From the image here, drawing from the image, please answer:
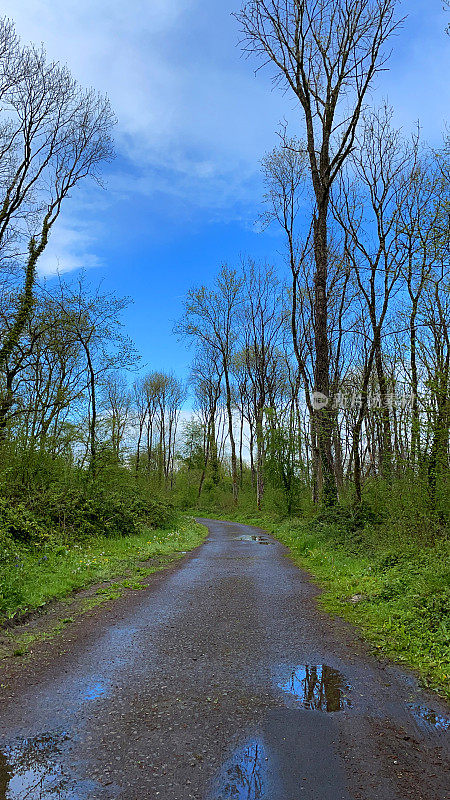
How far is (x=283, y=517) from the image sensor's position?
75.4 feet

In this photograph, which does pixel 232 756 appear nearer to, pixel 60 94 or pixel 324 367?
pixel 324 367

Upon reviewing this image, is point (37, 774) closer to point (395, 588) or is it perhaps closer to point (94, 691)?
point (94, 691)

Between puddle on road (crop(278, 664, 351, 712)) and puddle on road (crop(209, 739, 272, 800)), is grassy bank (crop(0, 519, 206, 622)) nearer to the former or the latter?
puddle on road (crop(278, 664, 351, 712))

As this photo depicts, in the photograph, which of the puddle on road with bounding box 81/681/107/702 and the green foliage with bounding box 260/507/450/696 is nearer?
the puddle on road with bounding box 81/681/107/702

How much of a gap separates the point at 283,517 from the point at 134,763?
2074 cm

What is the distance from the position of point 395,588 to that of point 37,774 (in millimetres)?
4861

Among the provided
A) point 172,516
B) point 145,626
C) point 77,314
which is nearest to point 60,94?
point 77,314

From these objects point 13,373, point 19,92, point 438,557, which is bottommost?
point 438,557

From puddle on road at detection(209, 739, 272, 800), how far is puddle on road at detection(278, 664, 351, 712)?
0.74m

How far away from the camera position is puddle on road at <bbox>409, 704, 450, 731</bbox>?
3219mm

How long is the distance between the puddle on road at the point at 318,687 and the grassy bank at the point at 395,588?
737mm

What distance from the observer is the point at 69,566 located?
A: 8.69 meters

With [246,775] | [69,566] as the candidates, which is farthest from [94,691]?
[69,566]

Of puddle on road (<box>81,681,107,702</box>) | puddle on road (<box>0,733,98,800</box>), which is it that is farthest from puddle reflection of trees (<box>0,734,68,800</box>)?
puddle on road (<box>81,681,107,702</box>)
